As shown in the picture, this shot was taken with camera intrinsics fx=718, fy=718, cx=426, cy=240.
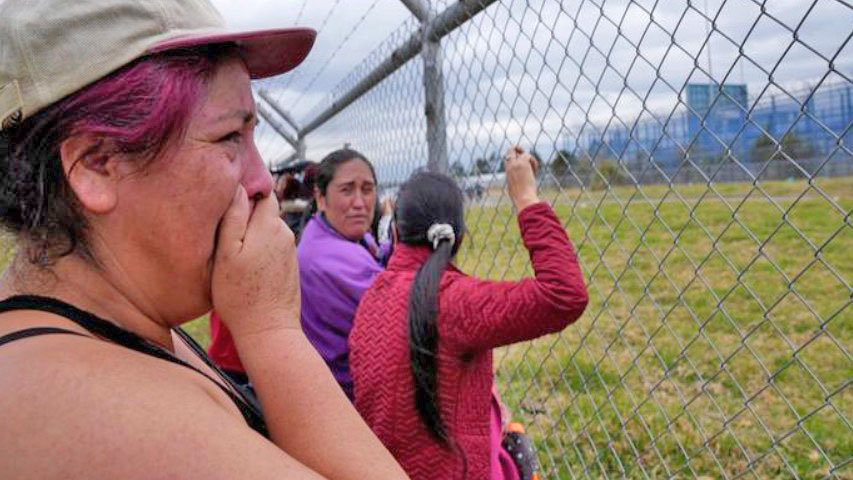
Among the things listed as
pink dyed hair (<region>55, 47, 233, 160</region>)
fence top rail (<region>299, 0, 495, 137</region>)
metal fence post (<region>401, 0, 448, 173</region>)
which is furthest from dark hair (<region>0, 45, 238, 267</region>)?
metal fence post (<region>401, 0, 448, 173</region>)

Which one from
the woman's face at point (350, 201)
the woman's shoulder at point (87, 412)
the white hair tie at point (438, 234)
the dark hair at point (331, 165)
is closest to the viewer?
the woman's shoulder at point (87, 412)

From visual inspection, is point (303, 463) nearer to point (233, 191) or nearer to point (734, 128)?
point (233, 191)

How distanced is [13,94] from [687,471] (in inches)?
113

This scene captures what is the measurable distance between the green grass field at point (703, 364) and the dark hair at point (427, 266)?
47cm

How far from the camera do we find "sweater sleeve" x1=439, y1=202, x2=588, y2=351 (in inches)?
73.7

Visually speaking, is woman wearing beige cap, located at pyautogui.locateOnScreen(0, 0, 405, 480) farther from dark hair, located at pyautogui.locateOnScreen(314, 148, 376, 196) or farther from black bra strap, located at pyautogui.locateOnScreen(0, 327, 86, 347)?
dark hair, located at pyautogui.locateOnScreen(314, 148, 376, 196)

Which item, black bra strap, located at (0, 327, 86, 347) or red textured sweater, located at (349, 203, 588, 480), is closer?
black bra strap, located at (0, 327, 86, 347)

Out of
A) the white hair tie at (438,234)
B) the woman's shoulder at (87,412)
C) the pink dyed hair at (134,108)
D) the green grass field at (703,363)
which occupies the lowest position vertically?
the green grass field at (703,363)

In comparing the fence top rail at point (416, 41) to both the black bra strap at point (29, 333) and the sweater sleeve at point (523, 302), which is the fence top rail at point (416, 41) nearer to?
the sweater sleeve at point (523, 302)

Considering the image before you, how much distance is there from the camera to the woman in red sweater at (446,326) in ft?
6.23

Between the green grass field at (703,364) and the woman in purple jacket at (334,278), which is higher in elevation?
the woman in purple jacket at (334,278)

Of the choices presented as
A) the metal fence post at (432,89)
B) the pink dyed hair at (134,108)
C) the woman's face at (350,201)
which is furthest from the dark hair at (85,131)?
the woman's face at (350,201)

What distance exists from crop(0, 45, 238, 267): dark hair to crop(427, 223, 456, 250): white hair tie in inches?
46.5

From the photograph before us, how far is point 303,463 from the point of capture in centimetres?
93
